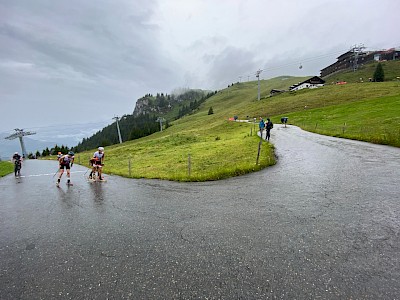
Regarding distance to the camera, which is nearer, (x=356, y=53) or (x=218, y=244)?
(x=218, y=244)

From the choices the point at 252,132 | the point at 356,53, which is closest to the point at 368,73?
the point at 356,53

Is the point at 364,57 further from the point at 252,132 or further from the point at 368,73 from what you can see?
the point at 252,132

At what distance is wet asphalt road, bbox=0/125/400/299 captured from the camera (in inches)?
146

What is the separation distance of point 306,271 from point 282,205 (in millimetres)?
3236

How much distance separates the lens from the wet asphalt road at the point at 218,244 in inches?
146

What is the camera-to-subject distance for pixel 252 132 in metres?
33.5

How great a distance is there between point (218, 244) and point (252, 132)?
30.2 m

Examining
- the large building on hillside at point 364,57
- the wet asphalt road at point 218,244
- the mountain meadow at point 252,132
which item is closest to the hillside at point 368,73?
the mountain meadow at point 252,132

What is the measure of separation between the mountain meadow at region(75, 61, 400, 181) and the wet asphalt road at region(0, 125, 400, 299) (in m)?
4.63

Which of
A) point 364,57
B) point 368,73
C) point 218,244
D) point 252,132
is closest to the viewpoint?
point 218,244

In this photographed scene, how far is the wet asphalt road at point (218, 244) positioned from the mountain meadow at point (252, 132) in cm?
463

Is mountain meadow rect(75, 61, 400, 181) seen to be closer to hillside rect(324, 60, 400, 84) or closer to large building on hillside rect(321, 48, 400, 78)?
hillside rect(324, 60, 400, 84)

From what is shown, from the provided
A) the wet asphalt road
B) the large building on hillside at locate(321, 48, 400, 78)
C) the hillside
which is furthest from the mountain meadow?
the large building on hillside at locate(321, 48, 400, 78)

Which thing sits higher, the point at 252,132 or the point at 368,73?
the point at 368,73
